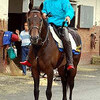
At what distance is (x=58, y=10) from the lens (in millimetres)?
9078

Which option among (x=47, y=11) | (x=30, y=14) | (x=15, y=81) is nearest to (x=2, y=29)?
(x=15, y=81)

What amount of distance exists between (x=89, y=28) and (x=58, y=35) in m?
12.4

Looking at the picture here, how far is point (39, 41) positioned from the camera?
8.09m

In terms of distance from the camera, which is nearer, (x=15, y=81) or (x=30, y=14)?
(x=30, y=14)

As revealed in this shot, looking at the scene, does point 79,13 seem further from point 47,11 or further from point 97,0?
point 47,11

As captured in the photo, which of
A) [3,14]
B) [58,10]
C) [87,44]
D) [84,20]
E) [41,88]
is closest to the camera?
[58,10]

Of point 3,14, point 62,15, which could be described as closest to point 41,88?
point 62,15

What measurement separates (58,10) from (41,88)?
359cm

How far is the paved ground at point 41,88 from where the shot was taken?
10.4 m

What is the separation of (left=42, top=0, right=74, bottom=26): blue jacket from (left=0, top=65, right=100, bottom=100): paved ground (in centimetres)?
219

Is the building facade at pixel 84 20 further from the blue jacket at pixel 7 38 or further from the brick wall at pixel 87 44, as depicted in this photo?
the blue jacket at pixel 7 38

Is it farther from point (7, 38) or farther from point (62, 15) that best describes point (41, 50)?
point (7, 38)

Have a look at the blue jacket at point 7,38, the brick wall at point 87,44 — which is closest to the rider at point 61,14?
the blue jacket at point 7,38

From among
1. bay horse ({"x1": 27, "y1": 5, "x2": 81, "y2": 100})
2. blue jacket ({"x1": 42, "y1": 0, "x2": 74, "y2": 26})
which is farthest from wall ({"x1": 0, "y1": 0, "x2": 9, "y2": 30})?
bay horse ({"x1": 27, "y1": 5, "x2": 81, "y2": 100})
